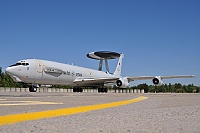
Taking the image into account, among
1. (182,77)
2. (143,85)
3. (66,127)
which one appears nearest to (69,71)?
(182,77)

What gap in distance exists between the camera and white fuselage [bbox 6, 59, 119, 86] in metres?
28.8

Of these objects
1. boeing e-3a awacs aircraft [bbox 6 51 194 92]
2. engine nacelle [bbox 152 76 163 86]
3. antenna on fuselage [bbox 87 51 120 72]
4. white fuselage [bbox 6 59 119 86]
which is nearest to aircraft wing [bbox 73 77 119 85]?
boeing e-3a awacs aircraft [bbox 6 51 194 92]

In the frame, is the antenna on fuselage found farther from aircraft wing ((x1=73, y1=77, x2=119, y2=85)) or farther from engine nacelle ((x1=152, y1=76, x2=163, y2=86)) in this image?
engine nacelle ((x1=152, y1=76, x2=163, y2=86))

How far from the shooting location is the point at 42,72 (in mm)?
30922

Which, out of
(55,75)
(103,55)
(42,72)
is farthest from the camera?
(103,55)

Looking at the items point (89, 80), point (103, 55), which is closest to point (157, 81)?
point (89, 80)

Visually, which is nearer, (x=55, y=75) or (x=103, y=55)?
(x=55, y=75)

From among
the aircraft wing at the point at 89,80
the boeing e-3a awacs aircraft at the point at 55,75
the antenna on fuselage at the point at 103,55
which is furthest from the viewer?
the antenna on fuselage at the point at 103,55

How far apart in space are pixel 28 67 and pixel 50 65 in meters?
3.82

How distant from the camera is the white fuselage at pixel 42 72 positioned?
2884 centimetres

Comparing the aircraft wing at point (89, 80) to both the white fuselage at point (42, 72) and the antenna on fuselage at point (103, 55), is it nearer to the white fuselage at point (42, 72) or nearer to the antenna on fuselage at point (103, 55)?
the white fuselage at point (42, 72)

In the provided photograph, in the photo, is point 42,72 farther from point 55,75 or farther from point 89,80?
point 89,80

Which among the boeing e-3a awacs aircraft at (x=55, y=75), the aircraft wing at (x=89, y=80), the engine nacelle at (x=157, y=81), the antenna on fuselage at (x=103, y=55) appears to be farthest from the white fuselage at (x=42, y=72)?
the antenna on fuselage at (x=103, y=55)

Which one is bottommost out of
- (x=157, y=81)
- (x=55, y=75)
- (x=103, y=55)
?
(x=157, y=81)
